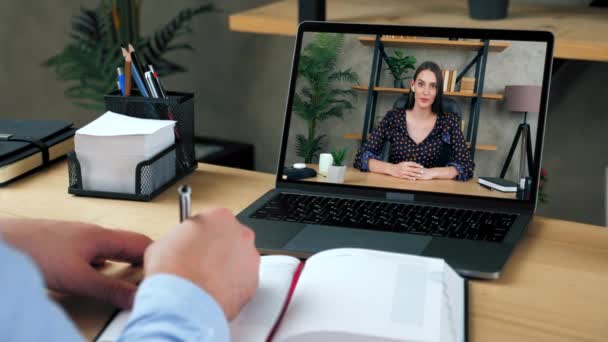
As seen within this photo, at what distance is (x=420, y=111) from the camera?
1.17 metres

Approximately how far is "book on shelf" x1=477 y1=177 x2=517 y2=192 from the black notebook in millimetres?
733

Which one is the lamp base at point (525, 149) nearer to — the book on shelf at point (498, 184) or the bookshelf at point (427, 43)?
the book on shelf at point (498, 184)

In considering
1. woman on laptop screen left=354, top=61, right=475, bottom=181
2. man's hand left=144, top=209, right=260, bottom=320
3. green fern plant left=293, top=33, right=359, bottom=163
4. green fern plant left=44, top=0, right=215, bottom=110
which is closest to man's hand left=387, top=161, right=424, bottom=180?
woman on laptop screen left=354, top=61, right=475, bottom=181

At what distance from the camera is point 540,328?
80cm

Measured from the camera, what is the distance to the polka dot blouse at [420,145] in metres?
1.14

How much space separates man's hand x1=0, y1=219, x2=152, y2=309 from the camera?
832 mm

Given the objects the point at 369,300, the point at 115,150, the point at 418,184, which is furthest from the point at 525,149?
the point at 115,150

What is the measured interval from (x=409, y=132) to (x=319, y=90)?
0.51 ft

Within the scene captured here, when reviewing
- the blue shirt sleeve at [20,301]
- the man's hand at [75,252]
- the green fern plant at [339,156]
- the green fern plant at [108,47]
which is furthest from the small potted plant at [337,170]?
the green fern plant at [108,47]

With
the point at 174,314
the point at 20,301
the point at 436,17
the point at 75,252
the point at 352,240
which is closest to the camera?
the point at 20,301

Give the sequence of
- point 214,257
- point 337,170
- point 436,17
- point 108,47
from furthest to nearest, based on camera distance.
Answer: point 108,47, point 436,17, point 337,170, point 214,257

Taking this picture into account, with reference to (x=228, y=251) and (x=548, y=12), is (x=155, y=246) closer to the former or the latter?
(x=228, y=251)

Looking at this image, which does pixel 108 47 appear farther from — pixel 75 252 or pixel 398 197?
pixel 75 252

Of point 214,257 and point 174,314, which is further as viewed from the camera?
point 214,257
